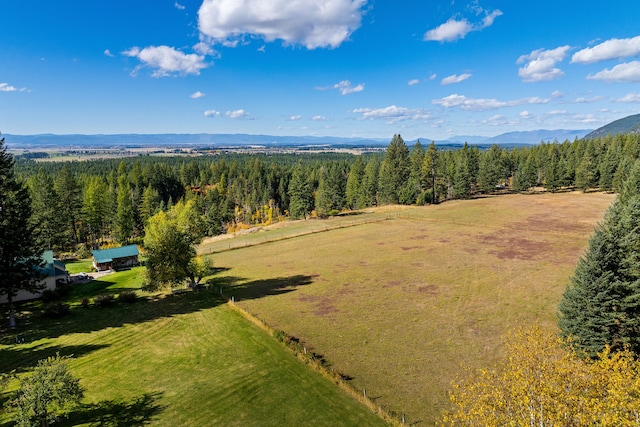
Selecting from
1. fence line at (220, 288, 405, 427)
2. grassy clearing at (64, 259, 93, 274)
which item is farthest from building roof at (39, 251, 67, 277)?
fence line at (220, 288, 405, 427)

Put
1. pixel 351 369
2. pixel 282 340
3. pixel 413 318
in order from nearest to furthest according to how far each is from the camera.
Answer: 1. pixel 351 369
2. pixel 282 340
3. pixel 413 318

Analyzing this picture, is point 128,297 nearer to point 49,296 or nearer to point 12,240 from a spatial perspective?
point 49,296

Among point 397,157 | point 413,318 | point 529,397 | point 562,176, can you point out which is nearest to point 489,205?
point 397,157

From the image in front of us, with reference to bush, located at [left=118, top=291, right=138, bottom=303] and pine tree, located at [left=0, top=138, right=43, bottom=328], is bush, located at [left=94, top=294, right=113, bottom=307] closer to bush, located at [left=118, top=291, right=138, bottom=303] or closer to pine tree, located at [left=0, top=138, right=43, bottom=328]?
bush, located at [left=118, top=291, right=138, bottom=303]

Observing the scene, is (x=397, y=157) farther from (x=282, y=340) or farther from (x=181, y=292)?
(x=282, y=340)

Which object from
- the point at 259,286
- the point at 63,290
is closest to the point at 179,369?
the point at 259,286
